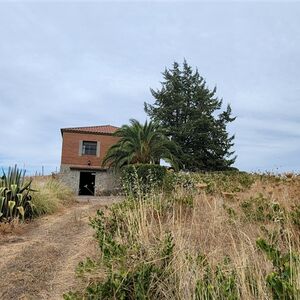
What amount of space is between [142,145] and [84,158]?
6.37 meters

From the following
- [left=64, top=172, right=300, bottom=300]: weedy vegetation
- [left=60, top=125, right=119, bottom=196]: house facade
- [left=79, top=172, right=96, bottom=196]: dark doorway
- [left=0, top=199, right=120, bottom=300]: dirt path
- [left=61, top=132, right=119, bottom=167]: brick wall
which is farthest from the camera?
[left=79, top=172, right=96, bottom=196]: dark doorway

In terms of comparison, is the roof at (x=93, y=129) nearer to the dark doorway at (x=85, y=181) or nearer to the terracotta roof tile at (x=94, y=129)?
the terracotta roof tile at (x=94, y=129)

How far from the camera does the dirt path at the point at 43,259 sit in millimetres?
3279

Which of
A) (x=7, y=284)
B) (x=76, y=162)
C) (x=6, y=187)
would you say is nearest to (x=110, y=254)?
(x=7, y=284)

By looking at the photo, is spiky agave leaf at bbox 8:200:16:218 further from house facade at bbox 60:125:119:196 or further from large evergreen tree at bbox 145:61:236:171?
large evergreen tree at bbox 145:61:236:171

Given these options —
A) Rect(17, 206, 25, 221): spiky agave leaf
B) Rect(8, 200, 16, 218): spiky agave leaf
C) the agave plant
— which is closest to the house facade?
the agave plant

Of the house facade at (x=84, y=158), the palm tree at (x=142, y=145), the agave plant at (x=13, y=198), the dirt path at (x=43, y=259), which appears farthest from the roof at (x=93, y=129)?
the dirt path at (x=43, y=259)

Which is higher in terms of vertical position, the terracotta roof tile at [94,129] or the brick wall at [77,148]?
the terracotta roof tile at [94,129]

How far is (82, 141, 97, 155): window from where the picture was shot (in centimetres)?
2402

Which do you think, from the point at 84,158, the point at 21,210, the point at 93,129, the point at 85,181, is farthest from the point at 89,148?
the point at 21,210

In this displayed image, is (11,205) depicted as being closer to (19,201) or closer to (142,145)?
(19,201)

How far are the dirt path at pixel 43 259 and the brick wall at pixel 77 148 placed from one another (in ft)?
56.6

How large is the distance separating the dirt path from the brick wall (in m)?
17.2

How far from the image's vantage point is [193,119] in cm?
3023
